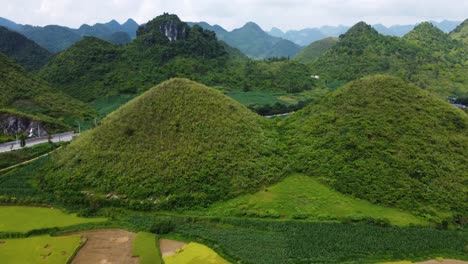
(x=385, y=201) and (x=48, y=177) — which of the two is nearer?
(x=385, y=201)

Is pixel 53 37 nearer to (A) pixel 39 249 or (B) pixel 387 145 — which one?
(A) pixel 39 249

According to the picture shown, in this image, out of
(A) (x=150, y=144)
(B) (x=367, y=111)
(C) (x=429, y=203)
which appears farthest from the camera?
(B) (x=367, y=111)

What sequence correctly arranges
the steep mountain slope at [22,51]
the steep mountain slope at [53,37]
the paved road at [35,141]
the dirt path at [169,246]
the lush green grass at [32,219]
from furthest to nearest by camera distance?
1. the steep mountain slope at [53,37]
2. the steep mountain slope at [22,51]
3. the paved road at [35,141]
4. the lush green grass at [32,219]
5. the dirt path at [169,246]

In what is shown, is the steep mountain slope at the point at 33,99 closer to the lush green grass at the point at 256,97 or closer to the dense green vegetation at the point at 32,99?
the dense green vegetation at the point at 32,99

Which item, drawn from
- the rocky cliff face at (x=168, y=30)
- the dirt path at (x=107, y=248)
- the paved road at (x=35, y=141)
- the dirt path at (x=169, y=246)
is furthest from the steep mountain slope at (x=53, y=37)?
the dirt path at (x=169, y=246)

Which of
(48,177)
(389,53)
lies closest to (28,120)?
(48,177)

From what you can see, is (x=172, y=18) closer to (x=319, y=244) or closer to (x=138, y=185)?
(x=138, y=185)
